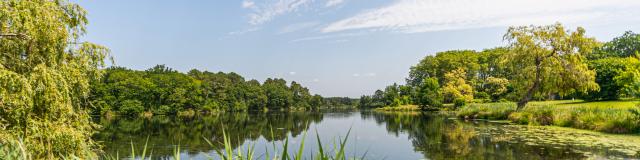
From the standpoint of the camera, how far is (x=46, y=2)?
10336mm

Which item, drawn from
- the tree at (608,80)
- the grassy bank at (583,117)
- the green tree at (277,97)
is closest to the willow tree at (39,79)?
the grassy bank at (583,117)

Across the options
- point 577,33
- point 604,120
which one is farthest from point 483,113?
point 604,120

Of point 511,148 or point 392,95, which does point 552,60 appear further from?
point 392,95

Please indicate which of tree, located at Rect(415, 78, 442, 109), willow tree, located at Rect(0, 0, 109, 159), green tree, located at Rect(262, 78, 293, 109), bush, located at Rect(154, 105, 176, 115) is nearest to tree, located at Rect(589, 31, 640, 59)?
tree, located at Rect(415, 78, 442, 109)

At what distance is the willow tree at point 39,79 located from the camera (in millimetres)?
9023

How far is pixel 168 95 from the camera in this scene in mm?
66750

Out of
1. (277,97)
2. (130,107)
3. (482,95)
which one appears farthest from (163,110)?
(482,95)

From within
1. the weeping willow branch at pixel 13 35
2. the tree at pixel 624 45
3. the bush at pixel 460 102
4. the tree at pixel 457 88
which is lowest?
the bush at pixel 460 102

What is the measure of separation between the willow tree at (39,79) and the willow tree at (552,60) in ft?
90.3

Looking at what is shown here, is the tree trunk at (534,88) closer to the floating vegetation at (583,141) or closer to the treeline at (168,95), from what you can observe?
the floating vegetation at (583,141)

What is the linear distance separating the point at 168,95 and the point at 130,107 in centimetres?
781

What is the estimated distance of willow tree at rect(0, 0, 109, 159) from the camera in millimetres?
9023

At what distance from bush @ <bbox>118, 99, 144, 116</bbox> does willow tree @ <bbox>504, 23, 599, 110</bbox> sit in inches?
1975

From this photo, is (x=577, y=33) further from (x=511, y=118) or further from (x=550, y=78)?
(x=511, y=118)
